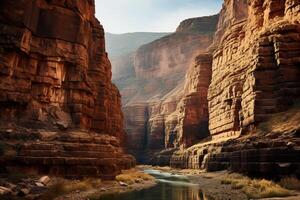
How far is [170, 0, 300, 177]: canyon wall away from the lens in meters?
24.9

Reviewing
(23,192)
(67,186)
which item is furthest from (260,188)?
(23,192)

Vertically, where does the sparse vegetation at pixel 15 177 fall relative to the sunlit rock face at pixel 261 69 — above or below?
below

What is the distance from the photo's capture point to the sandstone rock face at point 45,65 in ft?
90.6

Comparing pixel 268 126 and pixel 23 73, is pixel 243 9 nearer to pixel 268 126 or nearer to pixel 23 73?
pixel 268 126

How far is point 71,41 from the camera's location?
31.6 meters

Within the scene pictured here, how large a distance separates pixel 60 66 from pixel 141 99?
109 m

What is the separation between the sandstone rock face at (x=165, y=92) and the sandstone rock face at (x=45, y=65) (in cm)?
4716

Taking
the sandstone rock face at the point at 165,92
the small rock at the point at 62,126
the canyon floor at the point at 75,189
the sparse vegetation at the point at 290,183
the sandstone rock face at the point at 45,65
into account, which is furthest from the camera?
the sandstone rock face at the point at 165,92

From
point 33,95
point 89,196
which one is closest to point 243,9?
point 33,95

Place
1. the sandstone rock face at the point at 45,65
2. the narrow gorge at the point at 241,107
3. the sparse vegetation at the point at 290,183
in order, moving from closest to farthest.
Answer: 1. the sparse vegetation at the point at 290,183
2. the narrow gorge at the point at 241,107
3. the sandstone rock face at the point at 45,65

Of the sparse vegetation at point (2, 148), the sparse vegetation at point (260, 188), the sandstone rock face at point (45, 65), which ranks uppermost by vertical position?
the sandstone rock face at point (45, 65)

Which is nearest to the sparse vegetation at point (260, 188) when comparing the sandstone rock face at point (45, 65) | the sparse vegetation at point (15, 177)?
the sandstone rock face at point (45, 65)

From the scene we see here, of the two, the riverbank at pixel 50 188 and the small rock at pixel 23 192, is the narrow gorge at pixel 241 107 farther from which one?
the small rock at pixel 23 192

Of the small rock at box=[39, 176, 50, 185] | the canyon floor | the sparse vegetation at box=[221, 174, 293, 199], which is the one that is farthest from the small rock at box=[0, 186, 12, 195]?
the sparse vegetation at box=[221, 174, 293, 199]
